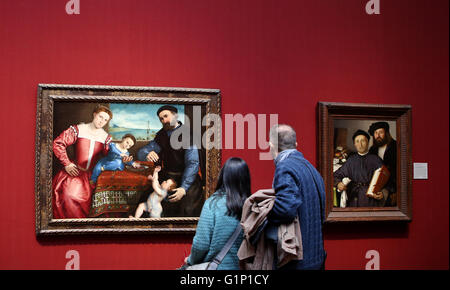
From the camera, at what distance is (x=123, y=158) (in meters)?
4.10

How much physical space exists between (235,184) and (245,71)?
1.82 meters

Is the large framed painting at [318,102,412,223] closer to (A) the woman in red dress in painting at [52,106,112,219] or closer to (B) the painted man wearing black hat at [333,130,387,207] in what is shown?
(B) the painted man wearing black hat at [333,130,387,207]

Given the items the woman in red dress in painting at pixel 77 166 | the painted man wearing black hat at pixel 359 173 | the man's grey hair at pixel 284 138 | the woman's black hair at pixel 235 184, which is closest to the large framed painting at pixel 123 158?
the woman in red dress in painting at pixel 77 166

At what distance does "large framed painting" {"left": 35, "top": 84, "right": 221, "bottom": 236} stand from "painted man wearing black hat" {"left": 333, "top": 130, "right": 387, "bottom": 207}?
4.81 ft

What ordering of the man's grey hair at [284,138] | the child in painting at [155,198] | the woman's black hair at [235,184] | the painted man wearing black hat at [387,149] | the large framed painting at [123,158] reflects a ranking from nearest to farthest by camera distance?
the woman's black hair at [235,184] → the man's grey hair at [284,138] → the large framed painting at [123,158] → the child in painting at [155,198] → the painted man wearing black hat at [387,149]

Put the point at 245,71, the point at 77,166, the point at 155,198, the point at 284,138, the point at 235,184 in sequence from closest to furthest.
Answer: the point at 235,184 < the point at 284,138 < the point at 77,166 < the point at 155,198 < the point at 245,71

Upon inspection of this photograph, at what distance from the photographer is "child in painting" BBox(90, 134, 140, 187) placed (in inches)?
160

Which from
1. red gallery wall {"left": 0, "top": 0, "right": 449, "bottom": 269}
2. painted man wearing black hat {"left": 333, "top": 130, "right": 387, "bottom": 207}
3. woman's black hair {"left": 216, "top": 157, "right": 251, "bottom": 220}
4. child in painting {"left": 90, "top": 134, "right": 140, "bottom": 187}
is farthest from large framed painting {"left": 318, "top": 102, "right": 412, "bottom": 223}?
child in painting {"left": 90, "top": 134, "right": 140, "bottom": 187}

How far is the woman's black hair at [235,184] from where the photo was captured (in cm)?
290

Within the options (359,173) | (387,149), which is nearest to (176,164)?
(359,173)

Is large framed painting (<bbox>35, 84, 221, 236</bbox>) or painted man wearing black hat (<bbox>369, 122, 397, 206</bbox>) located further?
painted man wearing black hat (<bbox>369, 122, 397, 206</bbox>)

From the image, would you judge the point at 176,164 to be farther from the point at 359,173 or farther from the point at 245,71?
the point at 359,173

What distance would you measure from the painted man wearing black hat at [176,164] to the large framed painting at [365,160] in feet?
4.64

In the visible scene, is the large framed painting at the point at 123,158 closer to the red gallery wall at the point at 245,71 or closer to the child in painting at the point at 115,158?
the child in painting at the point at 115,158
